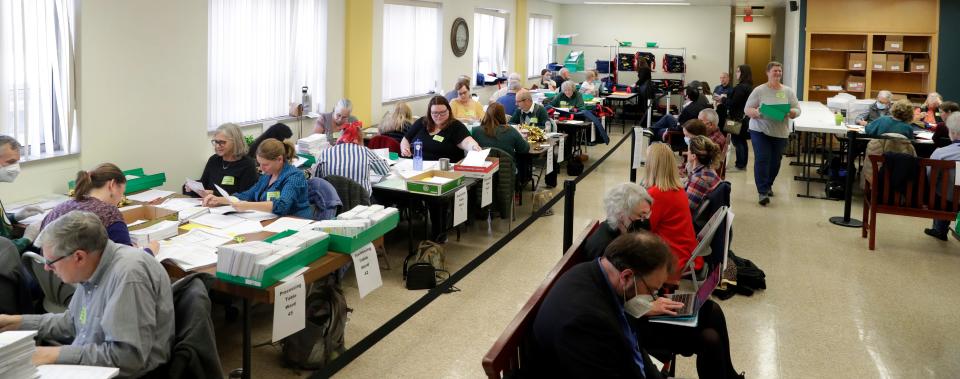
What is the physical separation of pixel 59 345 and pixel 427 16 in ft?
28.9

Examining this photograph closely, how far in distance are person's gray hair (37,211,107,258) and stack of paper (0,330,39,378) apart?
377 mm

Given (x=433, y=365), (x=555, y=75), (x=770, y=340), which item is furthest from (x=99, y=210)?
(x=555, y=75)

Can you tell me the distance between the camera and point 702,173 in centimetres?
506

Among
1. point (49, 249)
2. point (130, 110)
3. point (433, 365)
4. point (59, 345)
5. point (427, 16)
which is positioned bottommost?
point (433, 365)

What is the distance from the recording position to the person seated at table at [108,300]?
262cm

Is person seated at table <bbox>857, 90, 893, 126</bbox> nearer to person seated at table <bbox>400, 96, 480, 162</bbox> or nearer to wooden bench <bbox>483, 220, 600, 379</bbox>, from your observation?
person seated at table <bbox>400, 96, 480, 162</bbox>

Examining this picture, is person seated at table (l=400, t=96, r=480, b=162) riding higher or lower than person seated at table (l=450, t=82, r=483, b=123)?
lower

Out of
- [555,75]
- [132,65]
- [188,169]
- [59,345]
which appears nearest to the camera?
[59,345]

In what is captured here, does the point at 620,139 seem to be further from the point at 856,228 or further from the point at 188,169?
the point at 188,169

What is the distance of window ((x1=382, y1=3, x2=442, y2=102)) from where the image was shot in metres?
10.1

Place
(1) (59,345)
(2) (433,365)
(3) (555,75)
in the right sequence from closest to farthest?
(1) (59,345), (2) (433,365), (3) (555,75)

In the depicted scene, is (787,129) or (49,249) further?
(787,129)

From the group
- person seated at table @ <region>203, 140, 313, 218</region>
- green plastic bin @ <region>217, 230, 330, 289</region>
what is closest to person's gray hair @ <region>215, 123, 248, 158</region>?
person seated at table @ <region>203, 140, 313, 218</region>

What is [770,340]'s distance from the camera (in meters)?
4.59
